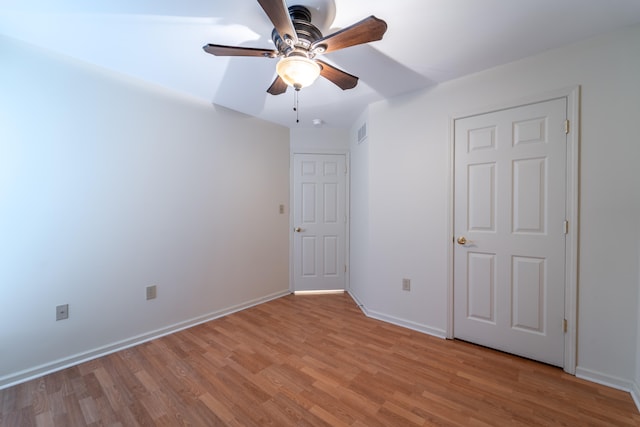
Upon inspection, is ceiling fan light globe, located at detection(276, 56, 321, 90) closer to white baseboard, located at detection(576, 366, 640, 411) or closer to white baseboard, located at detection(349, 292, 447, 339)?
white baseboard, located at detection(349, 292, 447, 339)

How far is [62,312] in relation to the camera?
6.51ft

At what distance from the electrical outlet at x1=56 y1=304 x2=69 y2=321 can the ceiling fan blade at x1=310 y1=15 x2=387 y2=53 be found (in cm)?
261

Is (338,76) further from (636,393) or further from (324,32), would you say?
(636,393)

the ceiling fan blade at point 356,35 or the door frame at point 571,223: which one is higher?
the ceiling fan blade at point 356,35

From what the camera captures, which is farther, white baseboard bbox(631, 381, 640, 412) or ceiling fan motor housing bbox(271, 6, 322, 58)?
white baseboard bbox(631, 381, 640, 412)

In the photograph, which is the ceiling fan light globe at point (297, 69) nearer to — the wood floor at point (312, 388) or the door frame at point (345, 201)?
the wood floor at point (312, 388)

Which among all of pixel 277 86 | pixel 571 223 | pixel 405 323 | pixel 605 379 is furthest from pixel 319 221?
pixel 605 379

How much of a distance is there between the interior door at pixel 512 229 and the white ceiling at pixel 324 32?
0.50 meters

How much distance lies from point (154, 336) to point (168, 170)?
5.23ft

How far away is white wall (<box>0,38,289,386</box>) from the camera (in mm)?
1814

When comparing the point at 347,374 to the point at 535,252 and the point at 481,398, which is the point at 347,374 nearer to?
the point at 481,398

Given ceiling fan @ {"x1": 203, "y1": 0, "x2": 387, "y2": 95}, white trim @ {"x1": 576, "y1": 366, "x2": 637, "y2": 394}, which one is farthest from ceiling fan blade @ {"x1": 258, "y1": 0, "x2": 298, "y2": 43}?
white trim @ {"x1": 576, "y1": 366, "x2": 637, "y2": 394}

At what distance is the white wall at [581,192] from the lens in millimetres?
1680

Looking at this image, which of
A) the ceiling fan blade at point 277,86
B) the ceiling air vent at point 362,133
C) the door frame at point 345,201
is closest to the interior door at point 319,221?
the door frame at point 345,201
